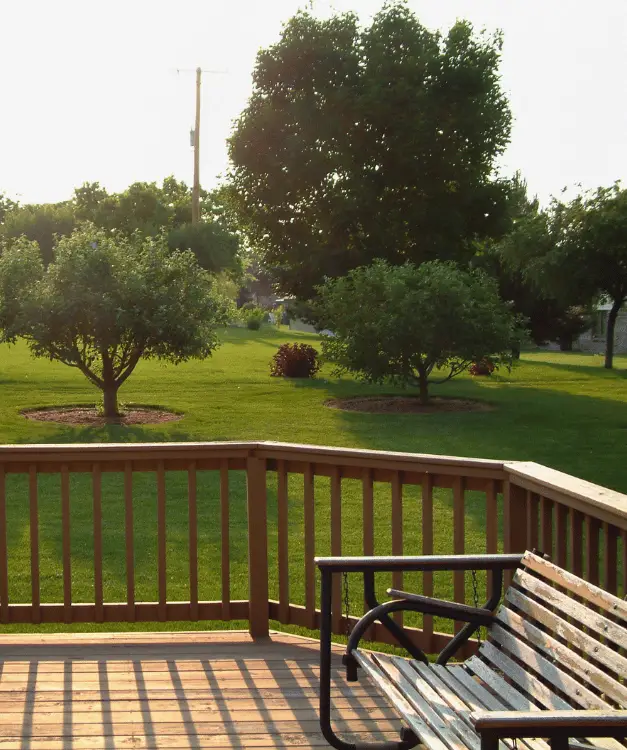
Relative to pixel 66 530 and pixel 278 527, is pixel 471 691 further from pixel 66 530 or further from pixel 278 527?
pixel 66 530

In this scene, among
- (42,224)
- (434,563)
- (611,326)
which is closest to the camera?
(434,563)

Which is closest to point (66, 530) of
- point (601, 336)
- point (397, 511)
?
point (397, 511)

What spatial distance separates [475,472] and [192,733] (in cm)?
160

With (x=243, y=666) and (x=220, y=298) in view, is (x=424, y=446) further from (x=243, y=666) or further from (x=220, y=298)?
(x=243, y=666)

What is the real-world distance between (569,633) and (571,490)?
30.0 inches

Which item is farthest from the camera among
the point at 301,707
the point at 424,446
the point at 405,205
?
the point at 405,205

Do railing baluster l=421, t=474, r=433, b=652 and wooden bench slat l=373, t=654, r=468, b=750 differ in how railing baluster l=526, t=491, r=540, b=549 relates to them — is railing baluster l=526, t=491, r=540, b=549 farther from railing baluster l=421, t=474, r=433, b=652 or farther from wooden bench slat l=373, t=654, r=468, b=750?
wooden bench slat l=373, t=654, r=468, b=750

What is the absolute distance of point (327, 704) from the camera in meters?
3.47

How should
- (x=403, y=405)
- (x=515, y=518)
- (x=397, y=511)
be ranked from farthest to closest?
(x=403, y=405) < (x=397, y=511) < (x=515, y=518)

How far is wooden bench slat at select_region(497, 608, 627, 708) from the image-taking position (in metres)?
2.56

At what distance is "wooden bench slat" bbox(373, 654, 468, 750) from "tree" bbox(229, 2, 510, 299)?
26.7 metres

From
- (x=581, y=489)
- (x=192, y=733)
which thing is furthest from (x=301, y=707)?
(x=581, y=489)

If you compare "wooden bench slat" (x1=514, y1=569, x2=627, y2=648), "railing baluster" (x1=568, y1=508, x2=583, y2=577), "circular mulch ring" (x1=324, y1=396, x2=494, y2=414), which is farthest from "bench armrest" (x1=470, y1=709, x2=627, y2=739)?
"circular mulch ring" (x1=324, y1=396, x2=494, y2=414)

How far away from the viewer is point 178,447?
16.0 ft
